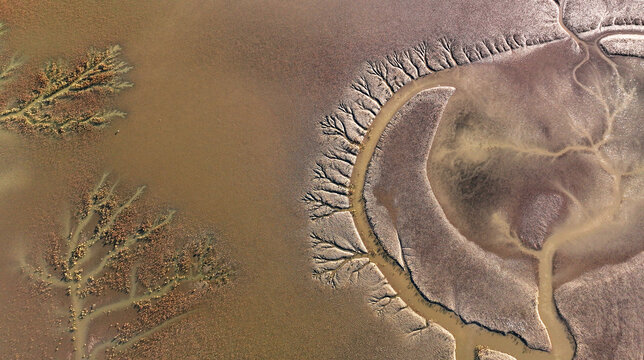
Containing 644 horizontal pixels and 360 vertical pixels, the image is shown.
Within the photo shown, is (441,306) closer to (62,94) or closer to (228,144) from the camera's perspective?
(228,144)

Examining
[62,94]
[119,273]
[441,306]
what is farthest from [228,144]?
[441,306]

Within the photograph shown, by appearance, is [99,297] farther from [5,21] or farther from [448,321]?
[448,321]

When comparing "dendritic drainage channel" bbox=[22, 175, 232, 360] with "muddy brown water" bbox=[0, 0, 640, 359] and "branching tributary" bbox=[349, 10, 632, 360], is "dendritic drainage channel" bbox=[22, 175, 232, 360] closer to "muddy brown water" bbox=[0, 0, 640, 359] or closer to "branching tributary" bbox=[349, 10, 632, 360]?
"muddy brown water" bbox=[0, 0, 640, 359]

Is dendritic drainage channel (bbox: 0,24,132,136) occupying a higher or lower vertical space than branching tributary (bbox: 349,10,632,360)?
higher

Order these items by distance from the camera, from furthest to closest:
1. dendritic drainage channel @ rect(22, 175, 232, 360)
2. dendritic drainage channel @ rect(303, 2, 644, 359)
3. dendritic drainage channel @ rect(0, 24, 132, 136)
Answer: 1. dendritic drainage channel @ rect(0, 24, 132, 136)
2. dendritic drainage channel @ rect(303, 2, 644, 359)
3. dendritic drainage channel @ rect(22, 175, 232, 360)

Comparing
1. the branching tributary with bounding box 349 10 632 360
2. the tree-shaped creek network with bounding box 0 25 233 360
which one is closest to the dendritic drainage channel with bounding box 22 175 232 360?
the tree-shaped creek network with bounding box 0 25 233 360

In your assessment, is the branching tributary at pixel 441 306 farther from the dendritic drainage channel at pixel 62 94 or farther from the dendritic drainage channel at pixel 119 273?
the dendritic drainage channel at pixel 62 94

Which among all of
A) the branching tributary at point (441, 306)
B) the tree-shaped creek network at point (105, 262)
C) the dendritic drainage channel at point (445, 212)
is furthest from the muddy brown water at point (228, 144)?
the branching tributary at point (441, 306)
